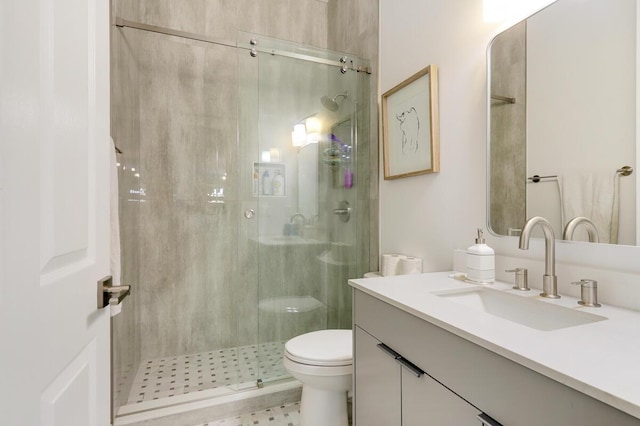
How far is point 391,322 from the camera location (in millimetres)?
961

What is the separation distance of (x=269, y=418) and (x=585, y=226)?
172cm

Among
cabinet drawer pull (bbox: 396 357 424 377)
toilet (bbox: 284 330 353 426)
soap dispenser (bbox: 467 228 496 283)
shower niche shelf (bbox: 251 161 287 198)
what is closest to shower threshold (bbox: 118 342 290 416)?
toilet (bbox: 284 330 353 426)

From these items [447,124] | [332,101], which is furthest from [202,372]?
[447,124]

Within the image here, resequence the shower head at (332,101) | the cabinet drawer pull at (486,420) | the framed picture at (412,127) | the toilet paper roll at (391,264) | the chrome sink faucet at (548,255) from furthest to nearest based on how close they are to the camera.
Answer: the shower head at (332,101) → the toilet paper roll at (391,264) → the framed picture at (412,127) → the chrome sink faucet at (548,255) → the cabinet drawer pull at (486,420)

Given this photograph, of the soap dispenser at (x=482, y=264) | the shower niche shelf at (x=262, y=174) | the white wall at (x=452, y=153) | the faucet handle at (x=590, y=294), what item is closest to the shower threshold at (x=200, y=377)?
the shower niche shelf at (x=262, y=174)

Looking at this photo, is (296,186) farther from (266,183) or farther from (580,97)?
(580,97)

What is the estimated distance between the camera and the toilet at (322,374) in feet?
4.43

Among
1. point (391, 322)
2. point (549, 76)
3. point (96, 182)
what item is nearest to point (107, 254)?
point (96, 182)

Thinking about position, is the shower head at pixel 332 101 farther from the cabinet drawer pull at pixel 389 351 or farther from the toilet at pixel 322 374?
the cabinet drawer pull at pixel 389 351

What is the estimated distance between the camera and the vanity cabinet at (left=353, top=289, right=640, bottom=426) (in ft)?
1.68

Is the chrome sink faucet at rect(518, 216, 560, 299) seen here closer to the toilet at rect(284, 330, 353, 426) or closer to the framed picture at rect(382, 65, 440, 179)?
the framed picture at rect(382, 65, 440, 179)

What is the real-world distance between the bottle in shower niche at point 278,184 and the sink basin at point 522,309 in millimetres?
1240

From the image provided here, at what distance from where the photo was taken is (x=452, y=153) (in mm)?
1421

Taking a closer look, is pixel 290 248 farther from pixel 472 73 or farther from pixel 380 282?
pixel 472 73
